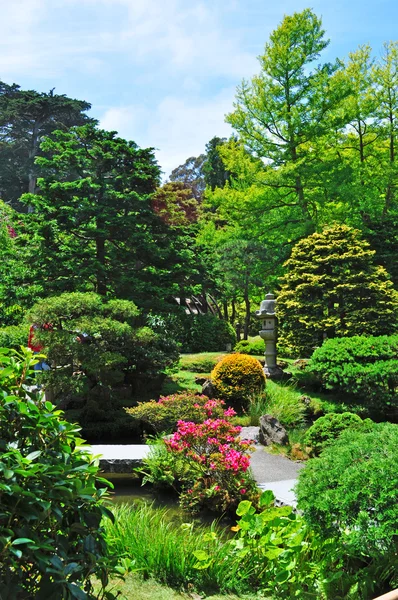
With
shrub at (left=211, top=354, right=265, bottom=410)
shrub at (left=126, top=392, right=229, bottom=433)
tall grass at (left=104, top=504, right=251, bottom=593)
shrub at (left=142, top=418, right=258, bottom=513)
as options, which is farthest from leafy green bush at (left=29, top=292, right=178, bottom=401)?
tall grass at (left=104, top=504, right=251, bottom=593)

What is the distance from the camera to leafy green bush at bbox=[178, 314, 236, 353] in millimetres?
19219

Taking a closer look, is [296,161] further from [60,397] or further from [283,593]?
[283,593]

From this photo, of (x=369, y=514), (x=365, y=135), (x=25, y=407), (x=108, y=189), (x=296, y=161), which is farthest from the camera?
(x=365, y=135)

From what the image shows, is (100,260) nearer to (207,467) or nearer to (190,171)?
(207,467)

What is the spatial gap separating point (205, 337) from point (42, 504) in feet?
56.9

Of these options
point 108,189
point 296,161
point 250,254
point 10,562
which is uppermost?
point 296,161

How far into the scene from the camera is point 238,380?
1162cm

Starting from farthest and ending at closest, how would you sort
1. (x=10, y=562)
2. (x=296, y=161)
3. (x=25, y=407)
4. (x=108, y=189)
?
1. (x=296, y=161)
2. (x=108, y=189)
3. (x=25, y=407)
4. (x=10, y=562)

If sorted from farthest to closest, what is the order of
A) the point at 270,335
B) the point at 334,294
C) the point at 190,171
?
the point at 190,171, the point at 270,335, the point at 334,294

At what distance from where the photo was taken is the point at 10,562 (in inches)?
83.7

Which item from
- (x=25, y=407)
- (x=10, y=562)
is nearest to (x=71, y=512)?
(x=10, y=562)

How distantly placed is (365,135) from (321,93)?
4.08 meters

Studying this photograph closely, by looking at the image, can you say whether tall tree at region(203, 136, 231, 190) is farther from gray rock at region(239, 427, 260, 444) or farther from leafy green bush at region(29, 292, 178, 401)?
gray rock at region(239, 427, 260, 444)

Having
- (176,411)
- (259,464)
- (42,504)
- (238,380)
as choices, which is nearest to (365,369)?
(238,380)
